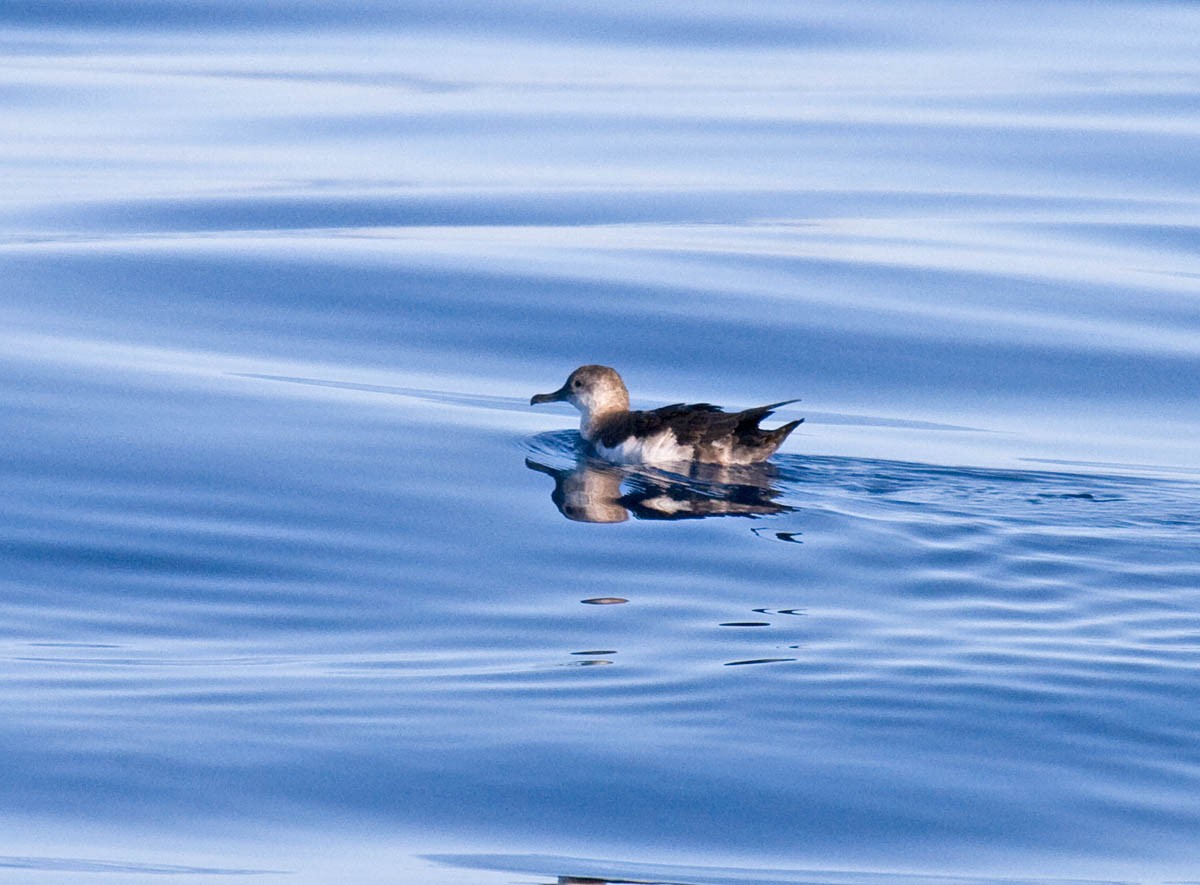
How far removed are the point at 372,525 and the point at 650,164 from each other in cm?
1021

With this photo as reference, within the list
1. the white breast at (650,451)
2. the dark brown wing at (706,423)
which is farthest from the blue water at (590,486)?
the dark brown wing at (706,423)

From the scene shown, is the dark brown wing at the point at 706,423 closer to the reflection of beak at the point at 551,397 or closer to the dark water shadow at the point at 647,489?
the dark water shadow at the point at 647,489

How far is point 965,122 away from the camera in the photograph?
794 inches

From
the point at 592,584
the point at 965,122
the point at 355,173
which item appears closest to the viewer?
the point at 592,584

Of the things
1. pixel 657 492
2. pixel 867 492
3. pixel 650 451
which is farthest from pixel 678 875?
pixel 650 451

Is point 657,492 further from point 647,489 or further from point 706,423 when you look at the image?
point 706,423

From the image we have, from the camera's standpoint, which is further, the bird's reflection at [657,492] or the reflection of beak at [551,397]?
the reflection of beak at [551,397]


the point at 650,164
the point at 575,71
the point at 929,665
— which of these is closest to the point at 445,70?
the point at 575,71

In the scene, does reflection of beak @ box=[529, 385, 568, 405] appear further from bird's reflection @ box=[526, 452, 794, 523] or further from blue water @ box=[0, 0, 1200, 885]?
bird's reflection @ box=[526, 452, 794, 523]

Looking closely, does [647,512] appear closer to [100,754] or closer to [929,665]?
[929,665]

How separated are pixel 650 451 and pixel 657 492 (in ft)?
1.58

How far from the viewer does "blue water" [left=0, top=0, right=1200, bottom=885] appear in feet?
19.2

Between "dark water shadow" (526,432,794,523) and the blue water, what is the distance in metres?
0.05

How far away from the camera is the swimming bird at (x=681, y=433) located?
33.2 ft
